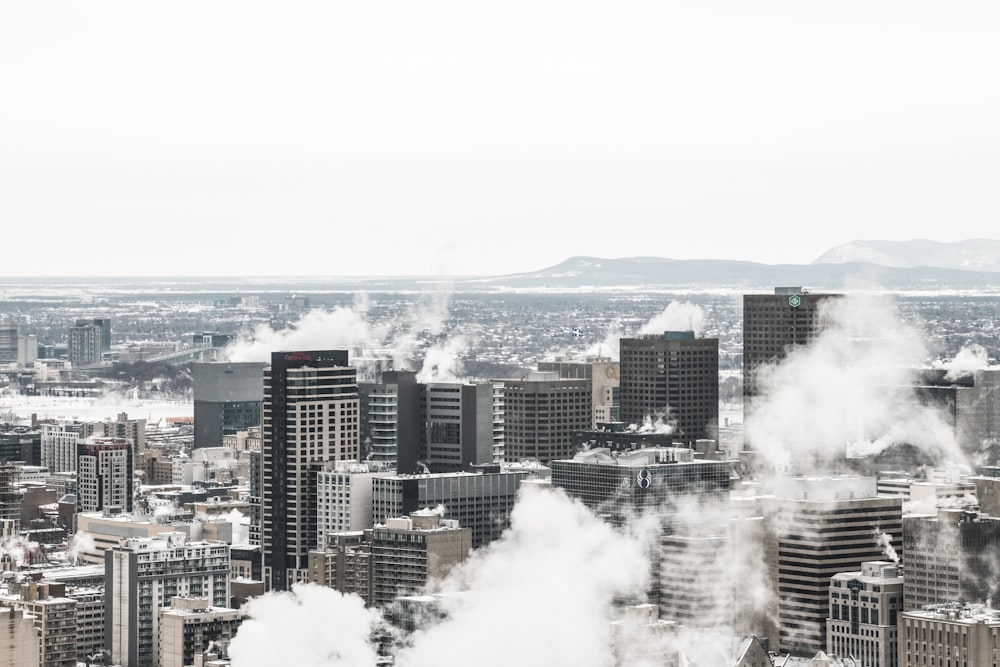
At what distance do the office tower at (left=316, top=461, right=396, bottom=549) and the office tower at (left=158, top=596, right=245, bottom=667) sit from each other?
7.69 metres

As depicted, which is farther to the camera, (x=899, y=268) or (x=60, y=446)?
(x=899, y=268)

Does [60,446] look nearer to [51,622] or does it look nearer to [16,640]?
[51,622]

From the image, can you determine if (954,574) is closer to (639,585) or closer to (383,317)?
(639,585)

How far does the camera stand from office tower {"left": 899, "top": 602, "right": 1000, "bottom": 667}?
46906 mm

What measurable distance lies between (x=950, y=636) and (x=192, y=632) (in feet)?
56.1

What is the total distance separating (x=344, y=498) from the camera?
64.0 m

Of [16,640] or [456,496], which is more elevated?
[456,496]

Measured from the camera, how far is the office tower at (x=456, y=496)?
61.1m

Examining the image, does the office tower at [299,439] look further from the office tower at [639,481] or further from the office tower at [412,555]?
the office tower at [412,555]

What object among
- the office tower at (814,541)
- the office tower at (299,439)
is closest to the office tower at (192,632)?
the office tower at (299,439)

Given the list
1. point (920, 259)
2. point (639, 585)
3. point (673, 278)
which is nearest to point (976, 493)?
point (639, 585)

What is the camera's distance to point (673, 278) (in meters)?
188

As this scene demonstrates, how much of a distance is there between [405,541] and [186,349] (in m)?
109

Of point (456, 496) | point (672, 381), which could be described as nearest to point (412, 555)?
point (456, 496)
